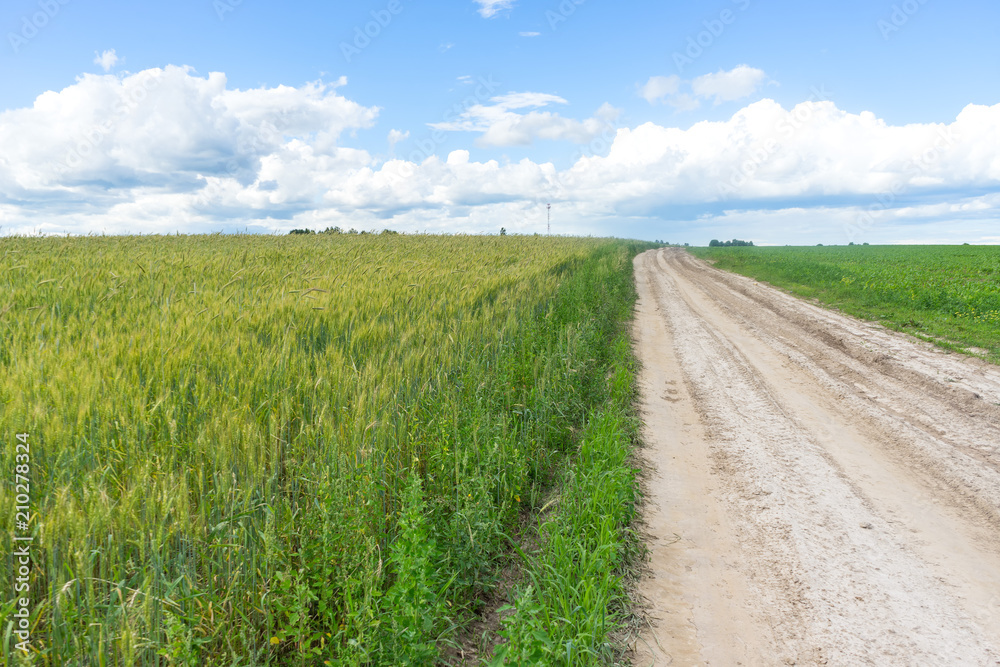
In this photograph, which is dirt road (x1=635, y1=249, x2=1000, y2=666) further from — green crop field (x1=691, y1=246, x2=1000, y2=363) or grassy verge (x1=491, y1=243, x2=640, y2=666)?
green crop field (x1=691, y1=246, x2=1000, y2=363)

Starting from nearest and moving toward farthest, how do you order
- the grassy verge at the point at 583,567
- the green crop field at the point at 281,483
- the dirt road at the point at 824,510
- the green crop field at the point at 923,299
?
the green crop field at the point at 281,483 → the grassy verge at the point at 583,567 → the dirt road at the point at 824,510 → the green crop field at the point at 923,299

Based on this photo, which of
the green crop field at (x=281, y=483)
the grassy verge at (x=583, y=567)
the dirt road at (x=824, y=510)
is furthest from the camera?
the dirt road at (x=824, y=510)

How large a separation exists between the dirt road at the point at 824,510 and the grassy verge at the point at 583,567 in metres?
0.32

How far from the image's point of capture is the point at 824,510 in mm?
4957

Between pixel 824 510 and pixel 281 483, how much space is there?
16.0ft

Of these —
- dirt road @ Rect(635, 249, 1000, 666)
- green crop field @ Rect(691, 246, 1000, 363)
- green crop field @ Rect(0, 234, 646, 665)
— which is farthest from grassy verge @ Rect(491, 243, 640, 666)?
green crop field @ Rect(691, 246, 1000, 363)

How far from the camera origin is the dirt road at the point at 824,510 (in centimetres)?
347

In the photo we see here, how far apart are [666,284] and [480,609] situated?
2284 centimetres

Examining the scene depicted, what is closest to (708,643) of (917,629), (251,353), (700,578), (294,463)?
(700,578)

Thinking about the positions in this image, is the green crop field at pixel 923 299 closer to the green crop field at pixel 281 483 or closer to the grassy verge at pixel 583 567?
the grassy verge at pixel 583 567

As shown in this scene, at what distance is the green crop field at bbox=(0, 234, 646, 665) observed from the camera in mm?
2256

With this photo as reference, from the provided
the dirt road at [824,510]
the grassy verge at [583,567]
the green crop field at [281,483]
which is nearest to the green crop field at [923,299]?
the dirt road at [824,510]

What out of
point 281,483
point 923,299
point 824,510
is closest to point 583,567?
point 281,483

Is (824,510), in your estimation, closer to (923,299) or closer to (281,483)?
(281,483)
